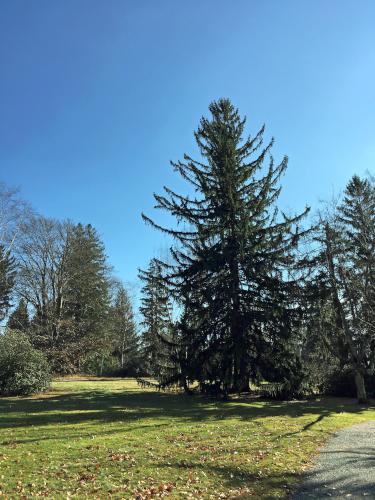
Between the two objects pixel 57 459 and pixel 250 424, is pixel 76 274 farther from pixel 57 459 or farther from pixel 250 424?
pixel 57 459

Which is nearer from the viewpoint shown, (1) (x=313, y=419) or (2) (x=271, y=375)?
(1) (x=313, y=419)

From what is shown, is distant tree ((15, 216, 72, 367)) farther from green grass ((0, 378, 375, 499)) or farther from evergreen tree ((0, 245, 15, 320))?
green grass ((0, 378, 375, 499))

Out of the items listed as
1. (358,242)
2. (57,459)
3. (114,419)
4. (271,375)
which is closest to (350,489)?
(57,459)

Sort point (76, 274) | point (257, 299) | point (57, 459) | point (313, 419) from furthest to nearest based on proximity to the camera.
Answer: point (76, 274)
point (257, 299)
point (313, 419)
point (57, 459)

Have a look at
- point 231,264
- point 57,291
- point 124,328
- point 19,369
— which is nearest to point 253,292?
point 231,264

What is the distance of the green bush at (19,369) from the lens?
2145 centimetres

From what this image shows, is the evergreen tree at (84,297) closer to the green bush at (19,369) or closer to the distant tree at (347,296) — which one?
the green bush at (19,369)

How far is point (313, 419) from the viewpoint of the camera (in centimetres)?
1486

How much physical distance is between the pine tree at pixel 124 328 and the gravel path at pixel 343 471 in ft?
144

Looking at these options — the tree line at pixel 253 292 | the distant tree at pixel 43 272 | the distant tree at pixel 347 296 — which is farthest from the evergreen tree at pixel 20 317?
the distant tree at pixel 347 296

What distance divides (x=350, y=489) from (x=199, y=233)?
17367 mm

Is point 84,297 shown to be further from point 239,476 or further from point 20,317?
point 239,476

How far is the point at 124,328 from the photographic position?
56.8 metres

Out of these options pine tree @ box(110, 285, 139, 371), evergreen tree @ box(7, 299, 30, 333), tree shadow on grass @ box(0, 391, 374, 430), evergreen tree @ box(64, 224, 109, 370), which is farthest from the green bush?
pine tree @ box(110, 285, 139, 371)
